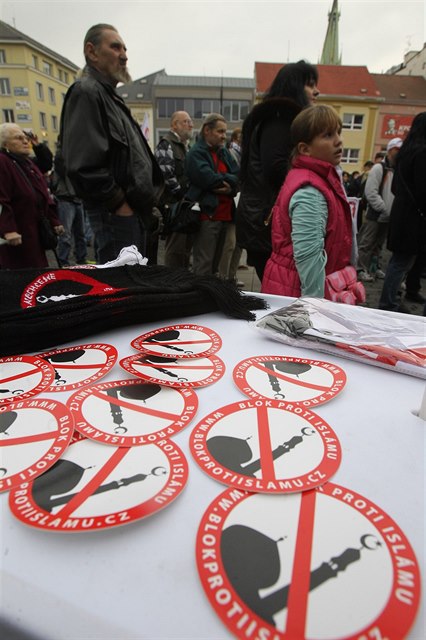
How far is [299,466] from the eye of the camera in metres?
0.37

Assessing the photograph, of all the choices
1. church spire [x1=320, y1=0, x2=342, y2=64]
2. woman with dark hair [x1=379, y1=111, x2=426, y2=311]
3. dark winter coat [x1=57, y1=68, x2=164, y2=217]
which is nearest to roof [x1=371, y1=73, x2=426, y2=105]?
church spire [x1=320, y1=0, x2=342, y2=64]

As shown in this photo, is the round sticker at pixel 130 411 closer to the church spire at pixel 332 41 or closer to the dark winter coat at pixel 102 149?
the dark winter coat at pixel 102 149

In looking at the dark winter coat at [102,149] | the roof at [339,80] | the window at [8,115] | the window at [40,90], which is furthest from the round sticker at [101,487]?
the window at [40,90]

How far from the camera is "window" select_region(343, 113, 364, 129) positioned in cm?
2256

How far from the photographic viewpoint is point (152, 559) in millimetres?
297

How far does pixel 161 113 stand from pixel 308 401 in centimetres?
3309

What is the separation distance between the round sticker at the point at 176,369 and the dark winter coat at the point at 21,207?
2116 mm

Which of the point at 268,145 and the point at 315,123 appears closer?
the point at 315,123

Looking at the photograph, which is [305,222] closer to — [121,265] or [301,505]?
[121,265]

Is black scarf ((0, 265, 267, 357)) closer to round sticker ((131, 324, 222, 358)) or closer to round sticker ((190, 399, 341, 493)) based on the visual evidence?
round sticker ((131, 324, 222, 358))

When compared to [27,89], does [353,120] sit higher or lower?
lower

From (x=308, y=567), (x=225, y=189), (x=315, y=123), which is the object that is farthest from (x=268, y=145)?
(x=308, y=567)

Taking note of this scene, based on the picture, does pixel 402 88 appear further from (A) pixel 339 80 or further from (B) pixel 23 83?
(B) pixel 23 83

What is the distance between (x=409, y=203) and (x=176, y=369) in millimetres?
2449
